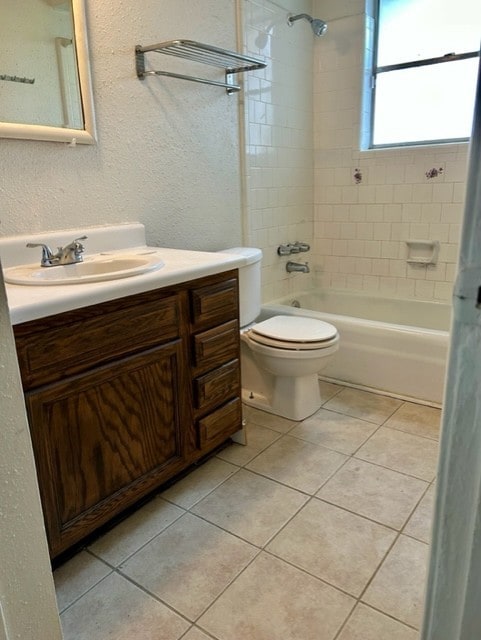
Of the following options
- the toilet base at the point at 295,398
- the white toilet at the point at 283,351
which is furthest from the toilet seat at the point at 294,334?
the toilet base at the point at 295,398

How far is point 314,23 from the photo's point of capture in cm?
258

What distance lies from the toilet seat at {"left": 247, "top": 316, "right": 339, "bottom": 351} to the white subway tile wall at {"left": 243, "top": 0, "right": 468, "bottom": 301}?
664 millimetres

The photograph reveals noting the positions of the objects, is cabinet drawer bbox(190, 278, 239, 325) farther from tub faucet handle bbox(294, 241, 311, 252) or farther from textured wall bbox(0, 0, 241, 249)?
tub faucet handle bbox(294, 241, 311, 252)

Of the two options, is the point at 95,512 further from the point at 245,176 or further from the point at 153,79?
the point at 245,176

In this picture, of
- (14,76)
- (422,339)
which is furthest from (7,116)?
(422,339)

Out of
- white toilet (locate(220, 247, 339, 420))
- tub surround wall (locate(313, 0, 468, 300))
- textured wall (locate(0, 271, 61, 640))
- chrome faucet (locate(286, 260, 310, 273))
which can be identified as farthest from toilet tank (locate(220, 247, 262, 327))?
textured wall (locate(0, 271, 61, 640))

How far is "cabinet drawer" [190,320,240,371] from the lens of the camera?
5.26 ft

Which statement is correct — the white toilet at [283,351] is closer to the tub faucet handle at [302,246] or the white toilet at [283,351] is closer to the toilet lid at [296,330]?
the toilet lid at [296,330]

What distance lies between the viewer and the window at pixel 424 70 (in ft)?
8.36

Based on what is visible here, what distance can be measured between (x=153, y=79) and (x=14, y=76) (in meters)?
0.61

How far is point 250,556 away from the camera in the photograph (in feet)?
4.52

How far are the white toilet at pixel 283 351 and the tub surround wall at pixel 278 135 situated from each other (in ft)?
1.96

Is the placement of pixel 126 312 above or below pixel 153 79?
below

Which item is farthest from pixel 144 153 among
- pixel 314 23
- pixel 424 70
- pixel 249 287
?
pixel 424 70
